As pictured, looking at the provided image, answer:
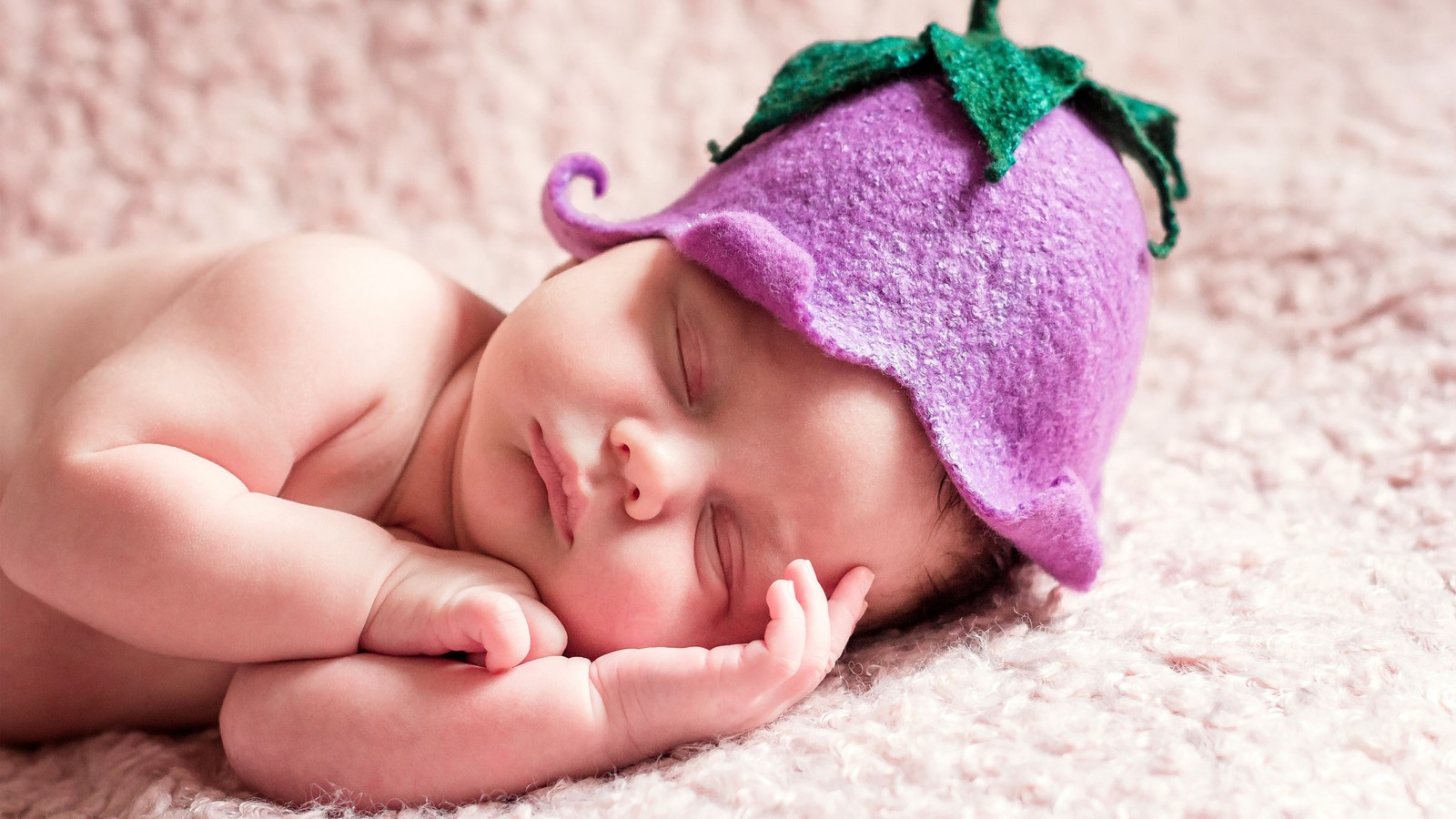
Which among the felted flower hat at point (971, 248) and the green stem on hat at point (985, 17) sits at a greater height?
the green stem on hat at point (985, 17)

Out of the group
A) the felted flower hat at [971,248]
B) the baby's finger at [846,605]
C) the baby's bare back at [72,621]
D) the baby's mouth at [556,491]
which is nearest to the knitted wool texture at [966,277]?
the felted flower hat at [971,248]

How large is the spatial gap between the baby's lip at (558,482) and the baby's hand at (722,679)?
134mm

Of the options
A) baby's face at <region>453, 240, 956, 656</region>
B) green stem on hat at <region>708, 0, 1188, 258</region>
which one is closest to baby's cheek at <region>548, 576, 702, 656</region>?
baby's face at <region>453, 240, 956, 656</region>

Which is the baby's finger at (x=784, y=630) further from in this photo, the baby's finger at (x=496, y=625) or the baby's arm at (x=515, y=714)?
the baby's finger at (x=496, y=625)

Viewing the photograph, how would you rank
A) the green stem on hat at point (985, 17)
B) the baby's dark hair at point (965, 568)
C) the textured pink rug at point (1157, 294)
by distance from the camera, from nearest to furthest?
1. the textured pink rug at point (1157, 294)
2. the baby's dark hair at point (965, 568)
3. the green stem on hat at point (985, 17)

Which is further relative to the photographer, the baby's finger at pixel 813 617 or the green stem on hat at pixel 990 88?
the green stem on hat at pixel 990 88

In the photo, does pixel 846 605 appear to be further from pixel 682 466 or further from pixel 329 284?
pixel 329 284

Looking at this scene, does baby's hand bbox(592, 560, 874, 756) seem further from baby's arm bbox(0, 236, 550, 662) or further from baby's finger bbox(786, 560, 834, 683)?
baby's arm bbox(0, 236, 550, 662)

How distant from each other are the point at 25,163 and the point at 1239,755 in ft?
5.61

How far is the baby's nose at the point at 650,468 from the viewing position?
107 cm

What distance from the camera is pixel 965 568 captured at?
126 cm

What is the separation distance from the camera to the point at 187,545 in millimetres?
1050

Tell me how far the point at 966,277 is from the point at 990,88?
0.22m

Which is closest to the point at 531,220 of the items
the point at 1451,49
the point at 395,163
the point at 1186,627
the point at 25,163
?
the point at 395,163
